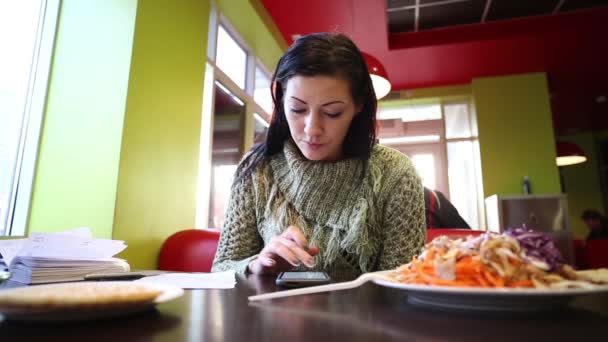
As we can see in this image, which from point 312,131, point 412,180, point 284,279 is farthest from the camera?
point 412,180

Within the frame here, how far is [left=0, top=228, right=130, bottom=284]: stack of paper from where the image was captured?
0.70 metres

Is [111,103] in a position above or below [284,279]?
above

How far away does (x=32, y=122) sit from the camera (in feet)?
5.66

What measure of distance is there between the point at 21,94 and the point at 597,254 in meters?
3.64

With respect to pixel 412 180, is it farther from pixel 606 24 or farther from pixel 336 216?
pixel 606 24

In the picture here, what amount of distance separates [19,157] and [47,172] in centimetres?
14

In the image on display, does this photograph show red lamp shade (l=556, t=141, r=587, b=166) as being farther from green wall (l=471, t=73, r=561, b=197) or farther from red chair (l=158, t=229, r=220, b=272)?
red chair (l=158, t=229, r=220, b=272)

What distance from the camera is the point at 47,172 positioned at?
1.68 m

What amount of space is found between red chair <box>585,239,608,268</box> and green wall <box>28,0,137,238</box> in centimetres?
301

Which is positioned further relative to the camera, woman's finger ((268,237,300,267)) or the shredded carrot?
woman's finger ((268,237,300,267))

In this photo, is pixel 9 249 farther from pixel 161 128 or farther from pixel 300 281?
pixel 161 128

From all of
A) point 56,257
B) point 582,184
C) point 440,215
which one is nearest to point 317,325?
point 56,257

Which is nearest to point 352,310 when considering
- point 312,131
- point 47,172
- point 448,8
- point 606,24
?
point 312,131

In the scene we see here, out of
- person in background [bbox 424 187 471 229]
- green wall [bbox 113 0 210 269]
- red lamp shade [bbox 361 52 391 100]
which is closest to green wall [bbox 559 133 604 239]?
person in background [bbox 424 187 471 229]
